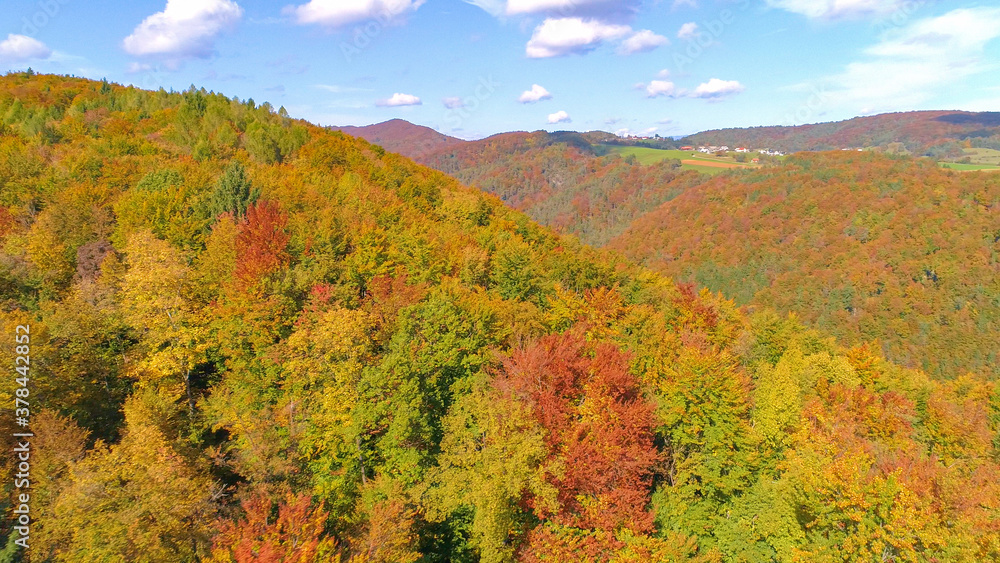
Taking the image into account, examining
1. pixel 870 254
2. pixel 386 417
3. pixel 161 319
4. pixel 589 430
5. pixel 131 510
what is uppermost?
pixel 161 319

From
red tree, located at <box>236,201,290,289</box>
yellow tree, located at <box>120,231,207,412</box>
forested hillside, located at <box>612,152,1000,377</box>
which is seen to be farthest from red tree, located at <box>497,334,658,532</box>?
forested hillside, located at <box>612,152,1000,377</box>

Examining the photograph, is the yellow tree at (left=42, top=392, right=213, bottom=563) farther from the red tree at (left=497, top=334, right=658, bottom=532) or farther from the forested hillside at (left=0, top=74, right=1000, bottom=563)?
the red tree at (left=497, top=334, right=658, bottom=532)

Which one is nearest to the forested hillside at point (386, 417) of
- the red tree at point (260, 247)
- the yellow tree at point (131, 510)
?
the yellow tree at point (131, 510)

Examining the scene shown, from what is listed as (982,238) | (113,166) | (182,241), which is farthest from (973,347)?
(113,166)

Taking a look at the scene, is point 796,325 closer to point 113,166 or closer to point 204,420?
point 204,420

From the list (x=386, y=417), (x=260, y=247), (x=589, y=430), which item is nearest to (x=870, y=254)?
(x=589, y=430)

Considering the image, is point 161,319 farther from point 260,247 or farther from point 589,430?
point 589,430
